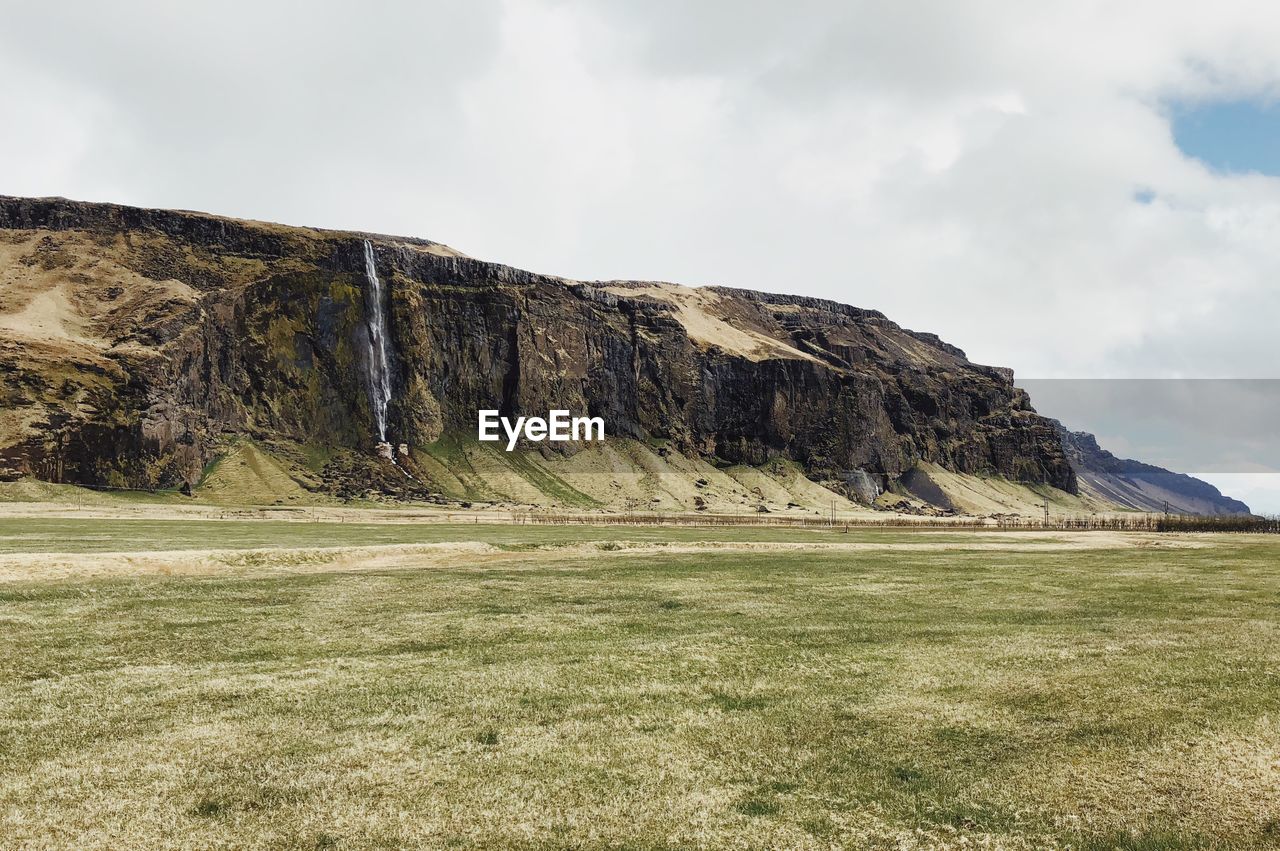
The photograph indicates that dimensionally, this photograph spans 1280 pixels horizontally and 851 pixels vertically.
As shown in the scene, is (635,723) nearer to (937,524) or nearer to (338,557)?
(338,557)

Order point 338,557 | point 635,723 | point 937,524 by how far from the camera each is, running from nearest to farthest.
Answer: point 635,723
point 338,557
point 937,524

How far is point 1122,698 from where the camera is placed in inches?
652

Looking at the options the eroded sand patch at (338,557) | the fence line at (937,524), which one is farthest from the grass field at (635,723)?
the fence line at (937,524)

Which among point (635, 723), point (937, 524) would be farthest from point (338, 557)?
point (937, 524)

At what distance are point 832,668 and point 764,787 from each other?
7904 millimetres

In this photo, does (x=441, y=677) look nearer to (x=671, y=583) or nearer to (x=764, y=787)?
(x=764, y=787)

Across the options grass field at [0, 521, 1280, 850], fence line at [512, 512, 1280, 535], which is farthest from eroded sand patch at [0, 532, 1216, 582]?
fence line at [512, 512, 1280, 535]

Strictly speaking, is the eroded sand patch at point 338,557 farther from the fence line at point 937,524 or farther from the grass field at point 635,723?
the fence line at point 937,524

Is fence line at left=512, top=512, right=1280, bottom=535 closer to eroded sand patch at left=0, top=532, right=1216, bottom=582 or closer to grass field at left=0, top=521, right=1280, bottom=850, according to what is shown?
eroded sand patch at left=0, top=532, right=1216, bottom=582

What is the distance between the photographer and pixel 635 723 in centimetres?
1524

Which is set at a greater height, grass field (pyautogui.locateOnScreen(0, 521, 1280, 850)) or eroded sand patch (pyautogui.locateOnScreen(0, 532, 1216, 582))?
grass field (pyautogui.locateOnScreen(0, 521, 1280, 850))

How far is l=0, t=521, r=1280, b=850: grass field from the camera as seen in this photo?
433 inches

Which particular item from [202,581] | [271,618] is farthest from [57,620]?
[202,581]

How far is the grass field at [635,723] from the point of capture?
36.1 ft
